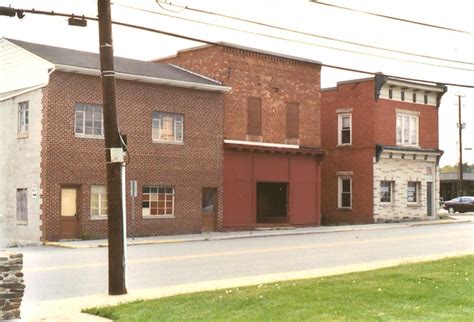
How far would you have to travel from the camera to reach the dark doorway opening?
39.3 meters

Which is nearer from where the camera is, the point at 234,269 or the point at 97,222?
the point at 234,269

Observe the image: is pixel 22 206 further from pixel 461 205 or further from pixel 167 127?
pixel 461 205

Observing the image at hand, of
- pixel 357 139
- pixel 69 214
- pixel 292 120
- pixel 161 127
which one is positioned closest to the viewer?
pixel 69 214

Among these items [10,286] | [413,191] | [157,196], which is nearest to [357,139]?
[413,191]

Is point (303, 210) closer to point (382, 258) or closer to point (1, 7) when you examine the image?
point (382, 258)

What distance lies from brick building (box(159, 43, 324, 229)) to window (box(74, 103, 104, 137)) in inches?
283

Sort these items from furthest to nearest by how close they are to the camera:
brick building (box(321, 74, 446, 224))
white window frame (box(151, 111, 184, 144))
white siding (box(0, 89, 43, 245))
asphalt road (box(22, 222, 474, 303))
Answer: brick building (box(321, 74, 446, 224))
white window frame (box(151, 111, 184, 144))
white siding (box(0, 89, 43, 245))
asphalt road (box(22, 222, 474, 303))

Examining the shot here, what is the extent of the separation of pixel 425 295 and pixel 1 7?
10.6 m

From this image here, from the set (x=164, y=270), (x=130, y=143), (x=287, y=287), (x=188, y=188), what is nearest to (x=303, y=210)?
(x=188, y=188)

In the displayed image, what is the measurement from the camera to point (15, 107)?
1151 inches

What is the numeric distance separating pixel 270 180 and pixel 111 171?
23364 millimetres

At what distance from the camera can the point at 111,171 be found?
1290 cm

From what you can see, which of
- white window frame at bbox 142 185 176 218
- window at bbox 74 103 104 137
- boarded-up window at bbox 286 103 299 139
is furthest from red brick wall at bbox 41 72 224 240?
boarded-up window at bbox 286 103 299 139

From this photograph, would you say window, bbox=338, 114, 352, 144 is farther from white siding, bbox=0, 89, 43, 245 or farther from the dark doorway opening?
white siding, bbox=0, 89, 43, 245
